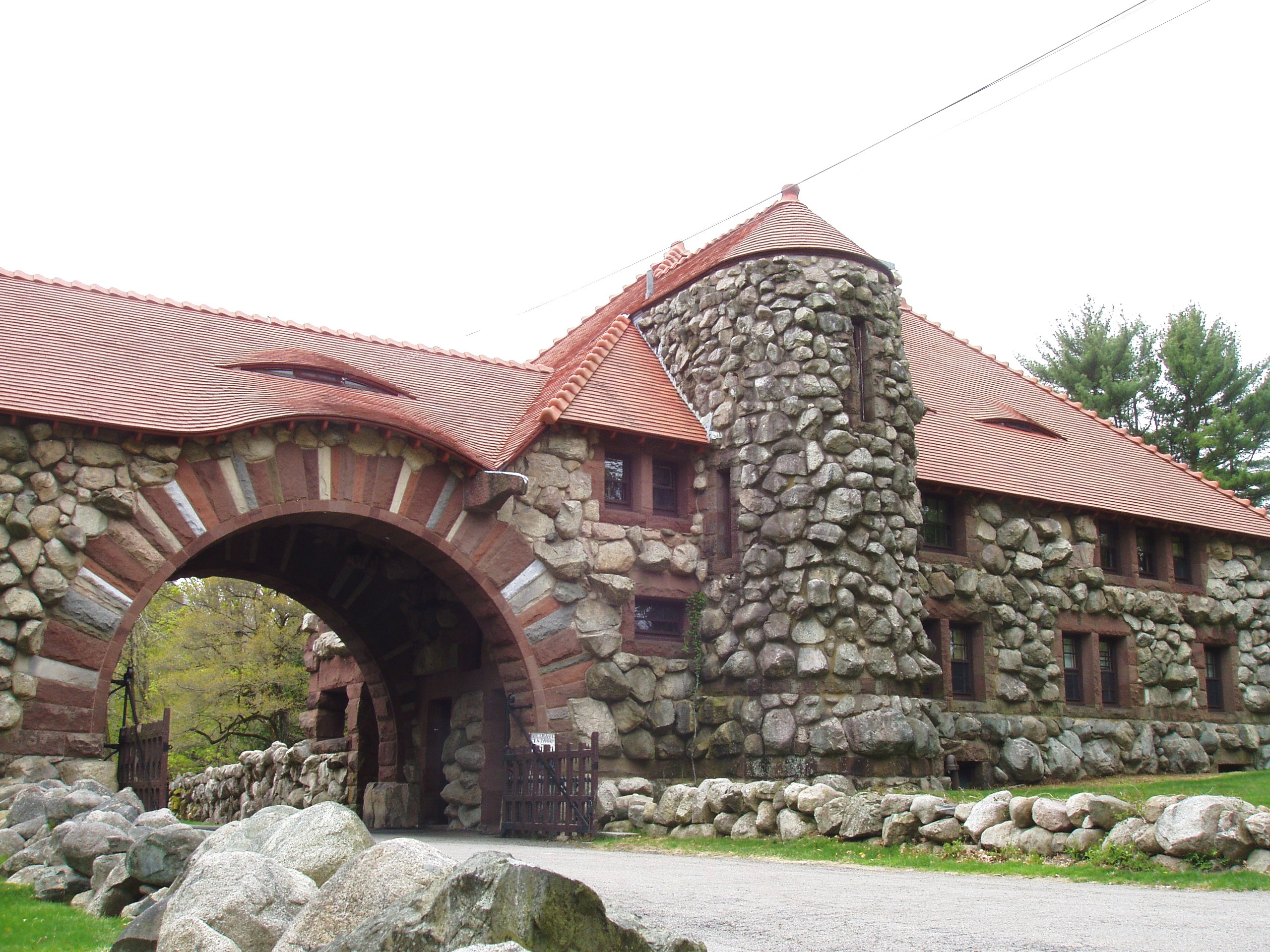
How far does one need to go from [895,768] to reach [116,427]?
9.99m

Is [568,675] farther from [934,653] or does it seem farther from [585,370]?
[934,653]

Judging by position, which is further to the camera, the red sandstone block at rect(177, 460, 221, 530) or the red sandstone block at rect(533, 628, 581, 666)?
the red sandstone block at rect(533, 628, 581, 666)

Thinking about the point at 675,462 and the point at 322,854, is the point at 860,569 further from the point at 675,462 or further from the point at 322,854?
the point at 322,854

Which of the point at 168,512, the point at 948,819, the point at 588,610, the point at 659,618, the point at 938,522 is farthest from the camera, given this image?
the point at 938,522

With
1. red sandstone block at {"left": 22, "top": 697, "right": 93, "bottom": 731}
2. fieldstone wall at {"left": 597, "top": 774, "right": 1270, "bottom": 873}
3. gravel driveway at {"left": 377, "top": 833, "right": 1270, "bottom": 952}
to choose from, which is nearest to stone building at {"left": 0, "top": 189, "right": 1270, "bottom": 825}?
red sandstone block at {"left": 22, "top": 697, "right": 93, "bottom": 731}

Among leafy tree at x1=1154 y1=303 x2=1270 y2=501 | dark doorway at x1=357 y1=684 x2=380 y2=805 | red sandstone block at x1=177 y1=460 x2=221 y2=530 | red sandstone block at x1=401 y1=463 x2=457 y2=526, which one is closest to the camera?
red sandstone block at x1=177 y1=460 x2=221 y2=530

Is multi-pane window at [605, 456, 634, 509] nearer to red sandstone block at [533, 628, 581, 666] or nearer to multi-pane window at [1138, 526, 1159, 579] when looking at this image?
red sandstone block at [533, 628, 581, 666]

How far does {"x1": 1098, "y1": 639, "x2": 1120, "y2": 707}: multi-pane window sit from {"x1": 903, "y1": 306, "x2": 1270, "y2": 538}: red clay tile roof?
7.46ft

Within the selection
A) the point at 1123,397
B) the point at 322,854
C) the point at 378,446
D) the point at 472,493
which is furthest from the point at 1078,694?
the point at 1123,397

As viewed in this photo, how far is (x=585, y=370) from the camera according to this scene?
59.8ft

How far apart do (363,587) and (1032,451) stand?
37.8ft

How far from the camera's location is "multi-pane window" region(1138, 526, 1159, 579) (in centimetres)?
2219

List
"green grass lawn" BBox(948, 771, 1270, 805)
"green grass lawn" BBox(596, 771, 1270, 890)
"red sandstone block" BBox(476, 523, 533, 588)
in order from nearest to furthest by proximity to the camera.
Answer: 1. "green grass lawn" BBox(596, 771, 1270, 890)
2. "green grass lawn" BBox(948, 771, 1270, 805)
3. "red sandstone block" BBox(476, 523, 533, 588)

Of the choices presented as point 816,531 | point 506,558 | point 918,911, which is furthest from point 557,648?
point 918,911
